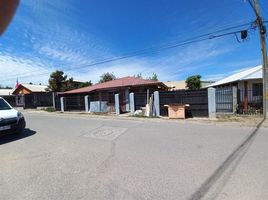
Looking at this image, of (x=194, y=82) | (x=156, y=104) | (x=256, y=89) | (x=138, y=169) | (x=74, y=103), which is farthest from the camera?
(x=194, y=82)

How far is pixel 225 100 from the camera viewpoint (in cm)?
1473

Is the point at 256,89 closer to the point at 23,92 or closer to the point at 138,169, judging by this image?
the point at 138,169

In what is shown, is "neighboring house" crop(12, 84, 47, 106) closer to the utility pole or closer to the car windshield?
the car windshield

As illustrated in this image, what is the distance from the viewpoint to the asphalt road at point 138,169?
11.1 feet

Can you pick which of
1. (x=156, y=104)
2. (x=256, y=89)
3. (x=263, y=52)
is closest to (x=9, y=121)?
(x=156, y=104)

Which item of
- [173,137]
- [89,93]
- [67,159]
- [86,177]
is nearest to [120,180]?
[86,177]

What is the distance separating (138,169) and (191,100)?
10094 mm

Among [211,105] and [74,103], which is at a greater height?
[74,103]

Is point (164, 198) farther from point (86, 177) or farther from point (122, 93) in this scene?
point (122, 93)

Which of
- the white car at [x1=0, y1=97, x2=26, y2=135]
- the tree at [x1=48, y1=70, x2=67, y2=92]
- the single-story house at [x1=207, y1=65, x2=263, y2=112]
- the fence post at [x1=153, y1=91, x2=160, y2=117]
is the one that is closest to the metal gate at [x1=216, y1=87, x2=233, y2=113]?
the single-story house at [x1=207, y1=65, x2=263, y2=112]

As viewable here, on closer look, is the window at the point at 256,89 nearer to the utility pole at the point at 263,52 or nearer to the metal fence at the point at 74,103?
the utility pole at the point at 263,52

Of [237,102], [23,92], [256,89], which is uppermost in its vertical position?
[23,92]

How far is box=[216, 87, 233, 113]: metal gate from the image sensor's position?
1441 cm

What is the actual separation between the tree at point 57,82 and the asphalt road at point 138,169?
86.6 feet
